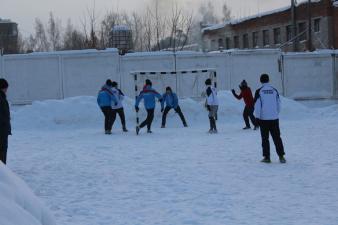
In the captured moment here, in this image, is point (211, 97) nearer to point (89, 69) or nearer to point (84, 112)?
point (84, 112)

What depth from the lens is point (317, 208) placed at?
7.13 meters

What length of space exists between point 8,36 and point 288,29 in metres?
42.3

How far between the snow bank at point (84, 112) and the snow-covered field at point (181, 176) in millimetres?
2710

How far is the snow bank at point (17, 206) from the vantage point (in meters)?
3.56

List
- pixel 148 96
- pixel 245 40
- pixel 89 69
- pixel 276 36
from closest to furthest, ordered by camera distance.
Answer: pixel 148 96
pixel 89 69
pixel 276 36
pixel 245 40

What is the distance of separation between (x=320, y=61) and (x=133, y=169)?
61.2 feet

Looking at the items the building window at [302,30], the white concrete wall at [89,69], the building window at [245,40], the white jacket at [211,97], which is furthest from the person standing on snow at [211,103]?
the building window at [245,40]

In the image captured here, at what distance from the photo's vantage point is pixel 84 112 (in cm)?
2158

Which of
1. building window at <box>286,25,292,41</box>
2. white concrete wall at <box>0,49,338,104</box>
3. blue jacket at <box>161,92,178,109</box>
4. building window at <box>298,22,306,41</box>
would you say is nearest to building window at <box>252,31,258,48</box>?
A: building window at <box>286,25,292,41</box>

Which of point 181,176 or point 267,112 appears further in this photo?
point 267,112

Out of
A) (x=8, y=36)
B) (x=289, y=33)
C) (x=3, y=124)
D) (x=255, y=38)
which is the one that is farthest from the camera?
(x=8, y=36)

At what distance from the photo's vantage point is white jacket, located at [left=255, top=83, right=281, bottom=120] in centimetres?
1100

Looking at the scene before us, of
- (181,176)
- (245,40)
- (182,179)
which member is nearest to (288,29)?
(245,40)

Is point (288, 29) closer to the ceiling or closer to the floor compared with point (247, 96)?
closer to the ceiling
